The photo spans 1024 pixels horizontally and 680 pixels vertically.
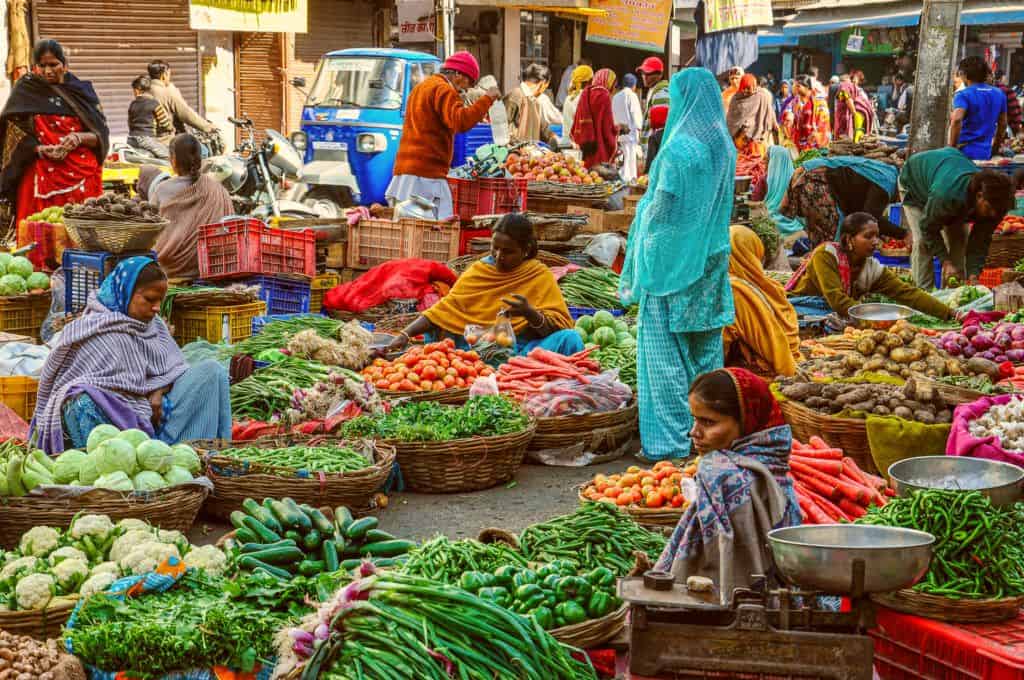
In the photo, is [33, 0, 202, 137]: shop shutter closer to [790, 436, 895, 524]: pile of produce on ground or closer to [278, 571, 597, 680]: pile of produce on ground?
[790, 436, 895, 524]: pile of produce on ground

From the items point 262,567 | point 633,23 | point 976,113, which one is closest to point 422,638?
point 262,567

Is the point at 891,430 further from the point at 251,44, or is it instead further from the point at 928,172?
the point at 251,44

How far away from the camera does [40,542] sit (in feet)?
15.5

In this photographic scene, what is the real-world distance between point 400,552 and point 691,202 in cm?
280

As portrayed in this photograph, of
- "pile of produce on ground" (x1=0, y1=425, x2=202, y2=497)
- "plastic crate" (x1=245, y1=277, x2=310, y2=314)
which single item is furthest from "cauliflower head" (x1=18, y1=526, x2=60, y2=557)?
"plastic crate" (x1=245, y1=277, x2=310, y2=314)

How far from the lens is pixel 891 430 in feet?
20.1

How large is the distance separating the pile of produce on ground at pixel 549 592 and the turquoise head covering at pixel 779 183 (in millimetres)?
10097

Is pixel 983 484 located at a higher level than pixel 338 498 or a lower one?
higher

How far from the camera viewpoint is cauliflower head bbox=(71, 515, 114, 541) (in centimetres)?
484

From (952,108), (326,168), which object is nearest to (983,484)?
(952,108)

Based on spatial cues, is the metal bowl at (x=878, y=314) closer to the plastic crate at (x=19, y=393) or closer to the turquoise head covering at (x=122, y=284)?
the turquoise head covering at (x=122, y=284)

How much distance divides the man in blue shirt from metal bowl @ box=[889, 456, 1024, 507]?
26.9 feet

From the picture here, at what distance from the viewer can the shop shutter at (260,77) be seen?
65.0ft

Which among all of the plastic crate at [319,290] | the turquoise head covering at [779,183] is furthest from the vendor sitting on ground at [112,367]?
the turquoise head covering at [779,183]
